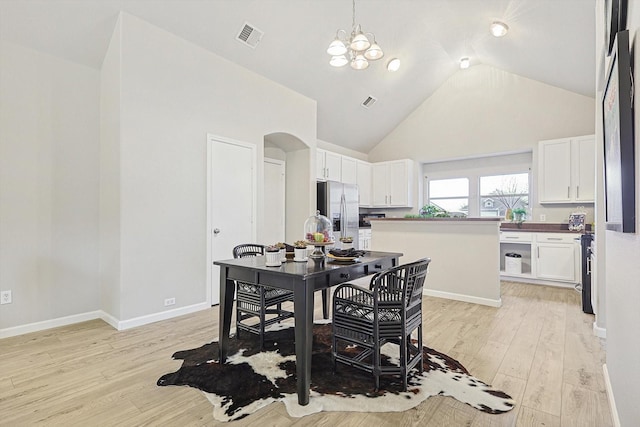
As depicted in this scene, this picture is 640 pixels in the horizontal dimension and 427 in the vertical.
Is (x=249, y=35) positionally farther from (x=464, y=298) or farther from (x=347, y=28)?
(x=464, y=298)

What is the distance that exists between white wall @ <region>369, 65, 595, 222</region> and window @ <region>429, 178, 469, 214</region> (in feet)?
1.30

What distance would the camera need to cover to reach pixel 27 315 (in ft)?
10.7

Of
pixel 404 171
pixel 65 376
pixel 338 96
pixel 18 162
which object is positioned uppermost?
pixel 338 96

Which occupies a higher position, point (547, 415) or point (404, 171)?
point (404, 171)

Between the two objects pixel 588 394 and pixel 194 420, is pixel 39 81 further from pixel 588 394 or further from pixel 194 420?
pixel 588 394

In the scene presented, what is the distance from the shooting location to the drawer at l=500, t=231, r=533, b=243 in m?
5.58

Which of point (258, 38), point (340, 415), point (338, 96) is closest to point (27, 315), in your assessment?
point (340, 415)

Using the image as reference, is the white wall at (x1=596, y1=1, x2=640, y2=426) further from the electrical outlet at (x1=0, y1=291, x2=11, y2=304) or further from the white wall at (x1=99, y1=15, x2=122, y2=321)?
the electrical outlet at (x1=0, y1=291, x2=11, y2=304)

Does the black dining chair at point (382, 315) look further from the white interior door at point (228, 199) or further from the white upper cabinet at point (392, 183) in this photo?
the white upper cabinet at point (392, 183)

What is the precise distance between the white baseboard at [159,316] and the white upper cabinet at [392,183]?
4731 mm

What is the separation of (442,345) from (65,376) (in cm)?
295

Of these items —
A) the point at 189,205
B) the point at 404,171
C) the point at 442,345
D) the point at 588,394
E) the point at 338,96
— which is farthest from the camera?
the point at 404,171

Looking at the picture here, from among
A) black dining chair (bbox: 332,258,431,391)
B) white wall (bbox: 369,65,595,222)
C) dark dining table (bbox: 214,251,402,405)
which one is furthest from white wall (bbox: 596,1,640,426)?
white wall (bbox: 369,65,595,222)

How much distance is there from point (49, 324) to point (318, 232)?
301 cm
